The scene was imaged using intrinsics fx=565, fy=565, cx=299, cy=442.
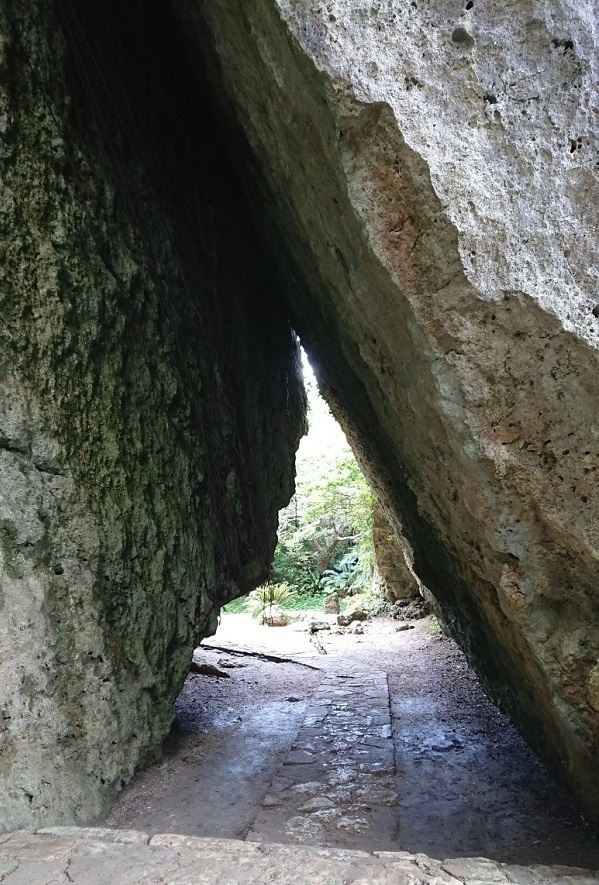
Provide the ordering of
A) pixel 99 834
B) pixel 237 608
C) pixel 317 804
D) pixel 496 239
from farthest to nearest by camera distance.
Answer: pixel 237 608
pixel 317 804
pixel 99 834
pixel 496 239

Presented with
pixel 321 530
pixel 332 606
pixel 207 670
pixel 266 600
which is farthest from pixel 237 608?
pixel 207 670

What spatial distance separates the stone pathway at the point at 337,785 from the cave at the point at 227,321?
0.93 m

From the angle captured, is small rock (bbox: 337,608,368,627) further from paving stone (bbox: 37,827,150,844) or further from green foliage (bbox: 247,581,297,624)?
paving stone (bbox: 37,827,150,844)

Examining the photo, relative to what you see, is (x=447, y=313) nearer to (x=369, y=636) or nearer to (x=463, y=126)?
(x=463, y=126)

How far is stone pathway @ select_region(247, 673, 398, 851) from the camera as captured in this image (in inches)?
116

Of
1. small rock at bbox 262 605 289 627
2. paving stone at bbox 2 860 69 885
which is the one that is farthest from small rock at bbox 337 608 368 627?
paving stone at bbox 2 860 69 885

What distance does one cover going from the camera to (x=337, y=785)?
3547mm

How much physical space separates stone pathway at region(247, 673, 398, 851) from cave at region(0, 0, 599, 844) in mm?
930

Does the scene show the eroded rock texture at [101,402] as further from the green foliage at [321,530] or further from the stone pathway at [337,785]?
the green foliage at [321,530]

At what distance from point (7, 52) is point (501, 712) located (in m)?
5.67

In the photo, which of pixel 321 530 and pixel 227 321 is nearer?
pixel 227 321

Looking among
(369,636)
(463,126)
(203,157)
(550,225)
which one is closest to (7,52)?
(203,157)

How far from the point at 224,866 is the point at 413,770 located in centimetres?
206

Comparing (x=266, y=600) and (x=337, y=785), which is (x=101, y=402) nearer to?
(x=337, y=785)
